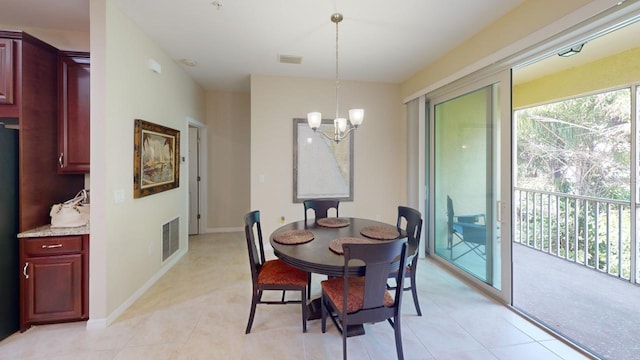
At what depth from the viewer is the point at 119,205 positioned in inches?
97.4

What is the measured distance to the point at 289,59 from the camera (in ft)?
11.6

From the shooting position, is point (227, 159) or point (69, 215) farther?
point (227, 159)

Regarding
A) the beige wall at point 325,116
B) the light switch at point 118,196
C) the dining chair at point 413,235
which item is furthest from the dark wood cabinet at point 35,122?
the dining chair at point 413,235

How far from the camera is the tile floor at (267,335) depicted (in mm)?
1951

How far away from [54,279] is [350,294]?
96.5 inches

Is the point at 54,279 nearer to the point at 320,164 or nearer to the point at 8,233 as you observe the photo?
the point at 8,233

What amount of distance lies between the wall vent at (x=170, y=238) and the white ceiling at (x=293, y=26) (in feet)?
7.28

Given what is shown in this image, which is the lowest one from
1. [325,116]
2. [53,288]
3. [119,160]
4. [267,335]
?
[267,335]

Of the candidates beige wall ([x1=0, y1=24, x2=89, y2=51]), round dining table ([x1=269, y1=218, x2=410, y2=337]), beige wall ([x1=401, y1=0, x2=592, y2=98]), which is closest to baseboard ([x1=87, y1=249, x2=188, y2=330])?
round dining table ([x1=269, y1=218, x2=410, y2=337])

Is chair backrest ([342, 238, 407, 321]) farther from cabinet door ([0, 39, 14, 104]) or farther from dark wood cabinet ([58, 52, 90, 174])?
cabinet door ([0, 39, 14, 104])

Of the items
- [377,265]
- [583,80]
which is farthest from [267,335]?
[583,80]

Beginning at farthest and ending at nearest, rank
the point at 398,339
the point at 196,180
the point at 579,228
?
the point at 196,180, the point at 579,228, the point at 398,339

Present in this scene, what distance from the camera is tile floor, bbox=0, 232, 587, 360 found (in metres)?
1.95

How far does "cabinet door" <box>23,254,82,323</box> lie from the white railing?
18.3 ft
